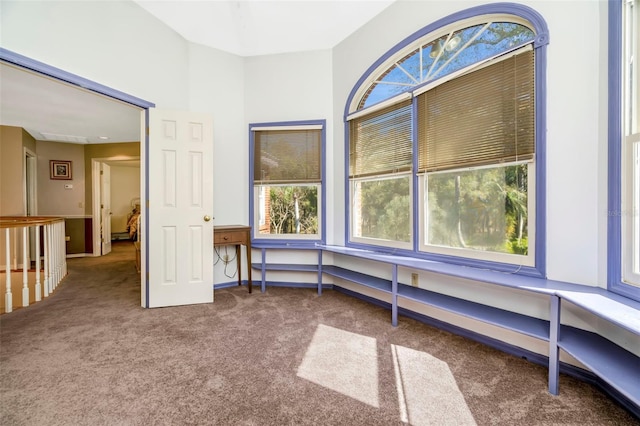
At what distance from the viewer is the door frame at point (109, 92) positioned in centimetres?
205

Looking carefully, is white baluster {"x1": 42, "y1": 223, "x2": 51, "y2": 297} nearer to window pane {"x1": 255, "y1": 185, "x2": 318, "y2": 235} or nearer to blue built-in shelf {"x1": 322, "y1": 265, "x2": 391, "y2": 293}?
window pane {"x1": 255, "y1": 185, "x2": 318, "y2": 235}

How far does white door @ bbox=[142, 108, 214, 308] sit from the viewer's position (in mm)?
3074

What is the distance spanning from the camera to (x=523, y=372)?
1866mm

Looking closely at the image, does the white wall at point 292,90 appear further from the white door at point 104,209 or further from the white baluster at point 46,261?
the white door at point 104,209

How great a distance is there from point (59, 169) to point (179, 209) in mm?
4966

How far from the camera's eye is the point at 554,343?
65.2 inches

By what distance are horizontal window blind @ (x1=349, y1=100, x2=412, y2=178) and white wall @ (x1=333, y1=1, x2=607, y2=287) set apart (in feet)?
3.90

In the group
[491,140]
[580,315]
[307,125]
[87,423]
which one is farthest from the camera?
[307,125]

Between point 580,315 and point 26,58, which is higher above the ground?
point 26,58

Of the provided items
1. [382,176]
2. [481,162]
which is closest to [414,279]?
[382,176]

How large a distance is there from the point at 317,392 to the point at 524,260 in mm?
1724

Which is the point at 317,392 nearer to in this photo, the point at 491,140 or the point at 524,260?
the point at 524,260

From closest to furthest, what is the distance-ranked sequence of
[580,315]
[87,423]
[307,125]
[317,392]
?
[87,423] < [317,392] < [580,315] < [307,125]

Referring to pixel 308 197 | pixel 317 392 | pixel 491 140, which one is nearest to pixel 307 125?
pixel 308 197
